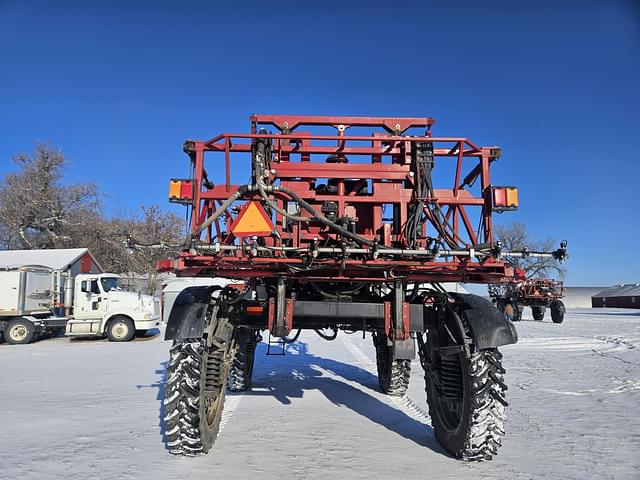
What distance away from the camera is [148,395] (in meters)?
6.18

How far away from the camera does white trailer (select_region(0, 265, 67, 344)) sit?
15.0 metres

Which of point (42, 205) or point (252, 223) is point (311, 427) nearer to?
point (252, 223)

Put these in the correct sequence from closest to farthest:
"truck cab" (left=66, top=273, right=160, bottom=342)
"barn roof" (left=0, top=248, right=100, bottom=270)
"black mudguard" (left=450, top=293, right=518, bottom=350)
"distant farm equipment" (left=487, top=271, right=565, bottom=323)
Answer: "black mudguard" (left=450, top=293, right=518, bottom=350) → "truck cab" (left=66, top=273, right=160, bottom=342) → "barn roof" (left=0, top=248, right=100, bottom=270) → "distant farm equipment" (left=487, top=271, right=565, bottom=323)

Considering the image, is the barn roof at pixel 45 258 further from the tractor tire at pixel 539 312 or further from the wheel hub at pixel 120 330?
the tractor tire at pixel 539 312

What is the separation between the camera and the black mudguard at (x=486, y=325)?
11.3 ft

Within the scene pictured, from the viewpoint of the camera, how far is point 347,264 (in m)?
3.19

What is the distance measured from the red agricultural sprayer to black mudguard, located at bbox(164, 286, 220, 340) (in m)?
0.01

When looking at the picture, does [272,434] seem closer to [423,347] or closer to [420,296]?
[423,347]

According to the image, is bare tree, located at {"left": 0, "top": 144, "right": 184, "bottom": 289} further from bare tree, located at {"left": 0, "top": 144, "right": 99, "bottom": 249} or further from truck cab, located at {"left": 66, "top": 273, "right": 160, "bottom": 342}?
truck cab, located at {"left": 66, "top": 273, "right": 160, "bottom": 342}

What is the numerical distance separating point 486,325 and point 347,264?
126cm

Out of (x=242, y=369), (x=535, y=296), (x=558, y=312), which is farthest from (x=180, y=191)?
(x=535, y=296)

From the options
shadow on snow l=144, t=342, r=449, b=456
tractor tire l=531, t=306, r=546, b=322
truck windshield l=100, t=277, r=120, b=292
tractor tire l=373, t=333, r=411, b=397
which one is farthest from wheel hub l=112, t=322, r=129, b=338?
tractor tire l=531, t=306, r=546, b=322

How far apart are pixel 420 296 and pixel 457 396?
977 millimetres

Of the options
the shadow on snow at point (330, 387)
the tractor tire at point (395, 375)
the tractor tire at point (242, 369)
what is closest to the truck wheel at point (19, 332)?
the shadow on snow at point (330, 387)
